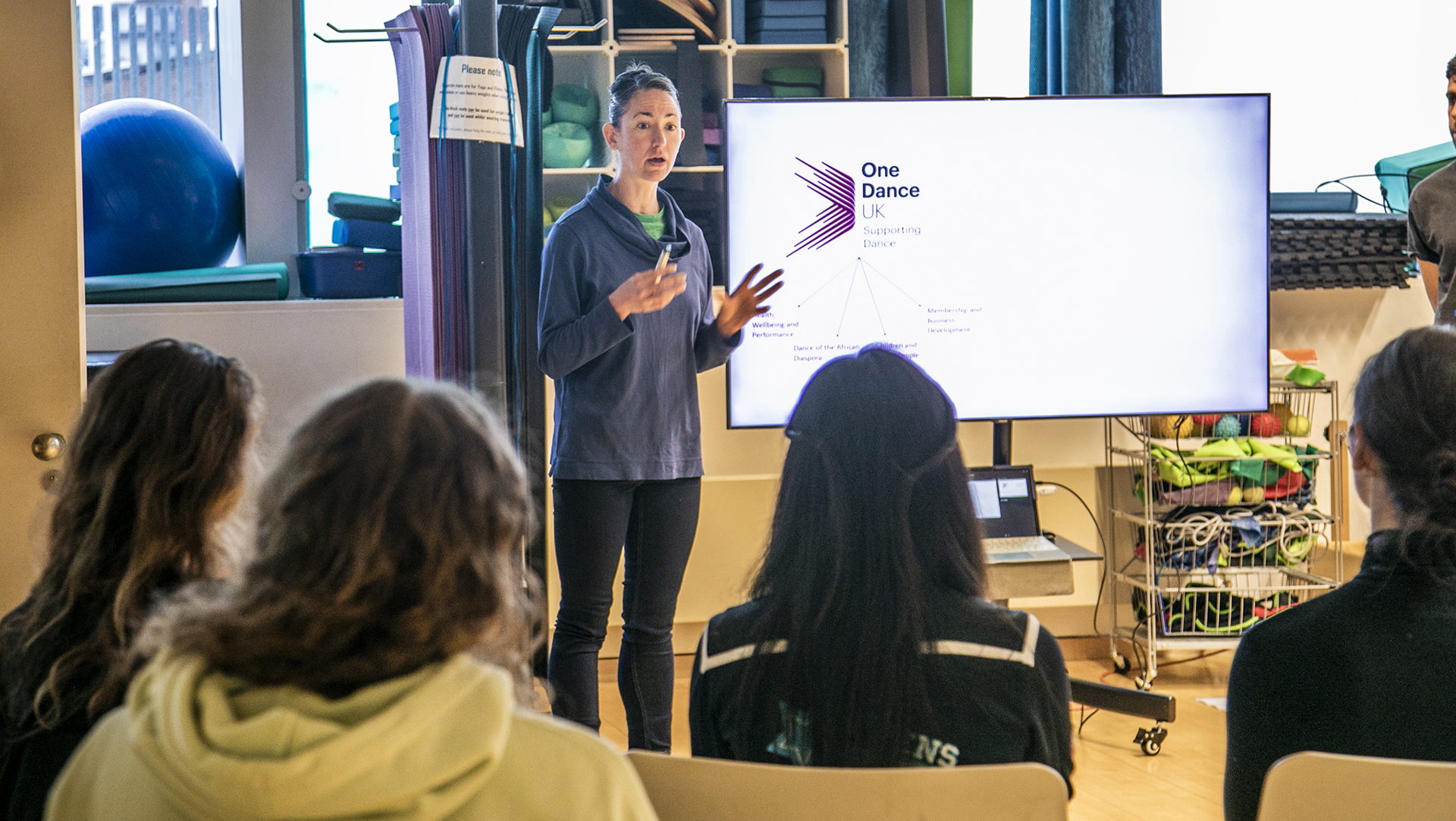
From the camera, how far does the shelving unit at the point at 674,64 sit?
10.9ft

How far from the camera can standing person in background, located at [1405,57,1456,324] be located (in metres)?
2.46

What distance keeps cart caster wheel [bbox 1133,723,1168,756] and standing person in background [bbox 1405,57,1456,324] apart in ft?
3.58

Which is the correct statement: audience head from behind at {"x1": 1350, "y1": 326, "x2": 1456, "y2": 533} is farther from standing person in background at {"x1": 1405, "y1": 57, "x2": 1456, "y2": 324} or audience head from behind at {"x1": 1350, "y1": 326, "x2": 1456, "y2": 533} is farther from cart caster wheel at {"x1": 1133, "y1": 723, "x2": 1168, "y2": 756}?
cart caster wheel at {"x1": 1133, "y1": 723, "x2": 1168, "y2": 756}

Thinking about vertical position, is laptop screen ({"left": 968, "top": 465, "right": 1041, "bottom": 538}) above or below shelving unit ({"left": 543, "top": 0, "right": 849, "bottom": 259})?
below

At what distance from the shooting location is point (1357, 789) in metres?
1.01

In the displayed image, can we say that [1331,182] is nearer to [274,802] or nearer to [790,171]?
[790,171]

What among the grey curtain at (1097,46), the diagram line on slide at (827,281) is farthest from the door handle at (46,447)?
the grey curtain at (1097,46)

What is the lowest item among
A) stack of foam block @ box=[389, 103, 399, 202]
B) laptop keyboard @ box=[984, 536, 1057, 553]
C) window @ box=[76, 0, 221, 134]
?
laptop keyboard @ box=[984, 536, 1057, 553]

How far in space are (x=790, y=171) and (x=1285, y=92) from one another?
190 centimetres

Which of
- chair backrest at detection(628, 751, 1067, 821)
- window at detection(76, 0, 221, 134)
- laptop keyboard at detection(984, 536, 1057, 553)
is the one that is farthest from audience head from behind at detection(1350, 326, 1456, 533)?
window at detection(76, 0, 221, 134)

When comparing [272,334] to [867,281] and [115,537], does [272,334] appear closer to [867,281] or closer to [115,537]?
[867,281]

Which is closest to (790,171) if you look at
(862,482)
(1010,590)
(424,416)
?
(1010,590)

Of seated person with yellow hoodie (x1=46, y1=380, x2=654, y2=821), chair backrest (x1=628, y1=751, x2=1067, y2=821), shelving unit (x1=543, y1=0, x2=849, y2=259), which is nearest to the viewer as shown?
seated person with yellow hoodie (x1=46, y1=380, x2=654, y2=821)

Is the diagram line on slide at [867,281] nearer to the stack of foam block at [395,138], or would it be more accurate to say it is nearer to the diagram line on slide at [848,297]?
the diagram line on slide at [848,297]
